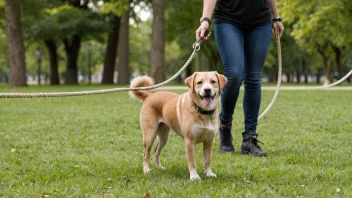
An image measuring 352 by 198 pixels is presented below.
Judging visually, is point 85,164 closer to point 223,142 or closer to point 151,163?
point 151,163

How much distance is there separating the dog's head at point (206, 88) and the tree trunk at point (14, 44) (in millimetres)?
22497

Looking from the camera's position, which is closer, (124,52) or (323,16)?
(323,16)

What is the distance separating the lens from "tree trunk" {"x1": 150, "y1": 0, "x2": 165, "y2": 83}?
2309 centimetres

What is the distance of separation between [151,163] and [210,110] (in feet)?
4.19

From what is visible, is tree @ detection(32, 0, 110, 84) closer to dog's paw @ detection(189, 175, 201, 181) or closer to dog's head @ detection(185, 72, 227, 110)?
dog's head @ detection(185, 72, 227, 110)

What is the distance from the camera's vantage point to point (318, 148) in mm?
6211

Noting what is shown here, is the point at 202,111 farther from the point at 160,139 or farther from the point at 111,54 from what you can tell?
the point at 111,54

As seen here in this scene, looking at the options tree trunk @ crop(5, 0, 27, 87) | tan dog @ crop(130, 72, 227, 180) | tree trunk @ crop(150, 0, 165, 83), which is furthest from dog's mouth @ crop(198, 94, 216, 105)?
tree trunk @ crop(5, 0, 27, 87)

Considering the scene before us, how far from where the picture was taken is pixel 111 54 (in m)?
35.3

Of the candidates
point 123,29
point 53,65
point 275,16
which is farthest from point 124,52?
point 275,16

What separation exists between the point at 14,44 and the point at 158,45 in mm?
7807

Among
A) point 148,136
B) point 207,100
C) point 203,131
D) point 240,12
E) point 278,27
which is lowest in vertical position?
point 148,136

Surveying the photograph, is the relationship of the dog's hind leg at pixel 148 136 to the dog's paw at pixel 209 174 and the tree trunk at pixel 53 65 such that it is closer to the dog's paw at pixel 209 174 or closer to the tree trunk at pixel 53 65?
the dog's paw at pixel 209 174

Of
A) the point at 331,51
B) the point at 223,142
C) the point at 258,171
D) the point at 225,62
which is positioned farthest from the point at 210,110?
the point at 331,51
